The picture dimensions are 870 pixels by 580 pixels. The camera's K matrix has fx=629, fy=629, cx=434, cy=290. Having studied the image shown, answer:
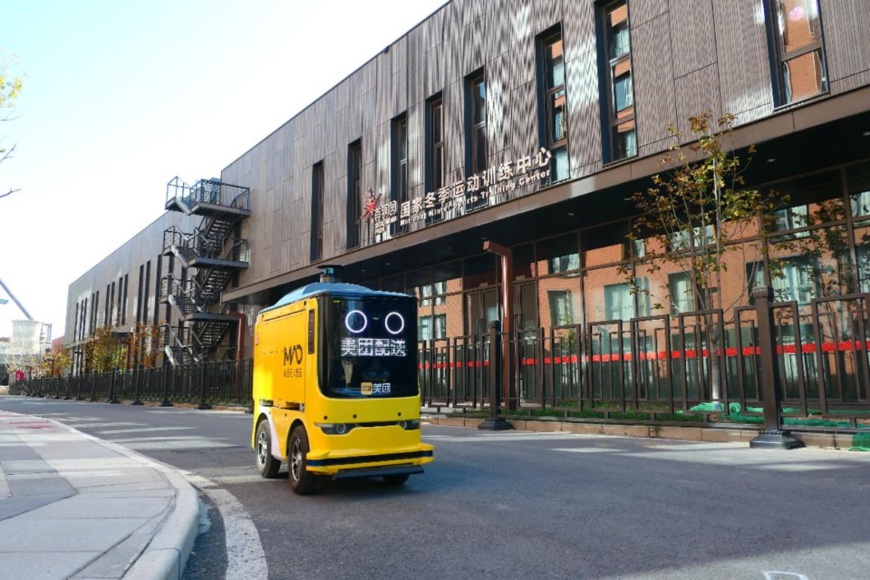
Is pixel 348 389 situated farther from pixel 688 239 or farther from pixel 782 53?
pixel 782 53

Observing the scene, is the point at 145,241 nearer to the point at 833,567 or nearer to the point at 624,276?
the point at 624,276

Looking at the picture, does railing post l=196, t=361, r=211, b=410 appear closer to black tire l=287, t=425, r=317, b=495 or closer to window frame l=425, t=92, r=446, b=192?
window frame l=425, t=92, r=446, b=192

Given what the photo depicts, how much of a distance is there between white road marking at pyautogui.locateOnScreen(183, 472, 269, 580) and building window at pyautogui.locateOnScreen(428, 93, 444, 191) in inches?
731

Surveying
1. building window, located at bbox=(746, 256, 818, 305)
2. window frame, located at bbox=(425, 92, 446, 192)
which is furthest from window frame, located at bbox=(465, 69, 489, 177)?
building window, located at bbox=(746, 256, 818, 305)

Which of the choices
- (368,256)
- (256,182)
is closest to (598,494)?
(368,256)

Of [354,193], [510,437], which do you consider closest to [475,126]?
[354,193]

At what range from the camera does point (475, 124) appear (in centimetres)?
2319

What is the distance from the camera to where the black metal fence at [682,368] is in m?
10.7

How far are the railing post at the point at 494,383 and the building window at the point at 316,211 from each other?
54.0 feet

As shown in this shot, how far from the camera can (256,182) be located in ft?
127

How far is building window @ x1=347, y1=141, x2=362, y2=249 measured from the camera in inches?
1122

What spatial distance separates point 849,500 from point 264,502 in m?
5.94

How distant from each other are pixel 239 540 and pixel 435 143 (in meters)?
21.5

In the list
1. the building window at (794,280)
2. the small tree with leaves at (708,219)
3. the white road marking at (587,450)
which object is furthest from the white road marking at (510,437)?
the building window at (794,280)
